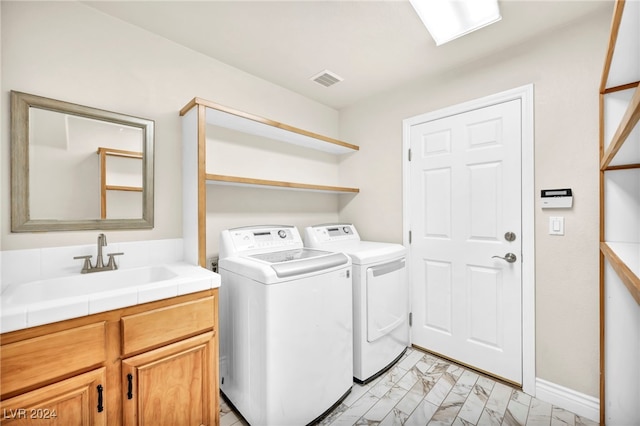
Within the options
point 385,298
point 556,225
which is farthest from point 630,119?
point 385,298

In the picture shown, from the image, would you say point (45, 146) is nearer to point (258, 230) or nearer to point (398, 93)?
point (258, 230)

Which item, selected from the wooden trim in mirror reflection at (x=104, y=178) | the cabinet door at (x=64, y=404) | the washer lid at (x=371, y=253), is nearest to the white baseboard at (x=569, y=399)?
the washer lid at (x=371, y=253)

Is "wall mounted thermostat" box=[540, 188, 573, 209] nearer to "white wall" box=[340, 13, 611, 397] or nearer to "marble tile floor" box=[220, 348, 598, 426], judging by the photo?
"white wall" box=[340, 13, 611, 397]

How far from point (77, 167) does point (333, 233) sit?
1.90 metres

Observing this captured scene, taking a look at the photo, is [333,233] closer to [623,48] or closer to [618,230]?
[618,230]

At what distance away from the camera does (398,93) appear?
102 inches

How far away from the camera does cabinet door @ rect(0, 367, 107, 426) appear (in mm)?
968

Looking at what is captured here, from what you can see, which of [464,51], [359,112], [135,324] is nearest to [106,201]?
[135,324]

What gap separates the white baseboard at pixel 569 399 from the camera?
1.66 meters

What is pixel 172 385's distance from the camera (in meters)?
1.34

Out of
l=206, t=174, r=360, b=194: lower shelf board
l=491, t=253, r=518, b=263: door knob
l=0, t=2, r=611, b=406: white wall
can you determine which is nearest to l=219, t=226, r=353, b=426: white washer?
l=206, t=174, r=360, b=194: lower shelf board

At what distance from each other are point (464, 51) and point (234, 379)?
2742 mm

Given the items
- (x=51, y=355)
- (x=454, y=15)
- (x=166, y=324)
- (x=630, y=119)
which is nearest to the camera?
(x=630, y=119)

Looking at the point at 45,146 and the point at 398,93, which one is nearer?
the point at 45,146
